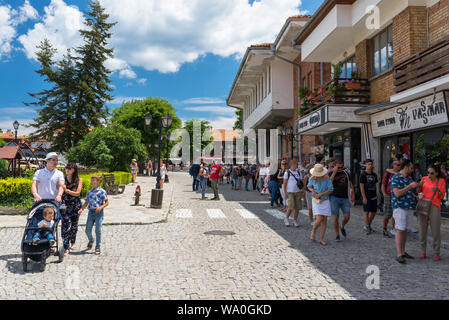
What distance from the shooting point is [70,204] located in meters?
6.83

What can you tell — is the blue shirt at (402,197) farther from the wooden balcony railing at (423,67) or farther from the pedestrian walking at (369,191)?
the wooden balcony railing at (423,67)

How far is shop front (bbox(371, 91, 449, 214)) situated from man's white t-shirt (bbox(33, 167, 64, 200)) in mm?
9507

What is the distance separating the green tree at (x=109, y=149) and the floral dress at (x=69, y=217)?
2259 centimetres

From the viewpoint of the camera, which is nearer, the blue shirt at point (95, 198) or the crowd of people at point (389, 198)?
the crowd of people at point (389, 198)

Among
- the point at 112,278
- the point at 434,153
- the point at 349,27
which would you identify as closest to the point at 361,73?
the point at 349,27

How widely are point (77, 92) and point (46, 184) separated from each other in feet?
127

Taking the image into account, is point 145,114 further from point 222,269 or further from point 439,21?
point 222,269

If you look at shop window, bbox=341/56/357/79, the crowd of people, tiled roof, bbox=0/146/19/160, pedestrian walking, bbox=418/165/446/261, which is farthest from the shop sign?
tiled roof, bbox=0/146/19/160

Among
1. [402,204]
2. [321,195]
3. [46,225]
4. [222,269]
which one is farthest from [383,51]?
[46,225]

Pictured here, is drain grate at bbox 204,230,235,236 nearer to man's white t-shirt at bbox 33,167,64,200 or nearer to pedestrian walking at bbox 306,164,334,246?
pedestrian walking at bbox 306,164,334,246

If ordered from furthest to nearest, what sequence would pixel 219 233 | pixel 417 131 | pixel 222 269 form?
pixel 417 131
pixel 219 233
pixel 222 269

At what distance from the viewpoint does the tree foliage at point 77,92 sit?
41.0m

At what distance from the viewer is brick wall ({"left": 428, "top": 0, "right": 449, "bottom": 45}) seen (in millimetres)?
10984

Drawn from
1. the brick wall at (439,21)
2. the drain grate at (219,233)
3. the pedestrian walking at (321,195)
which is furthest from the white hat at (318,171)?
the brick wall at (439,21)
